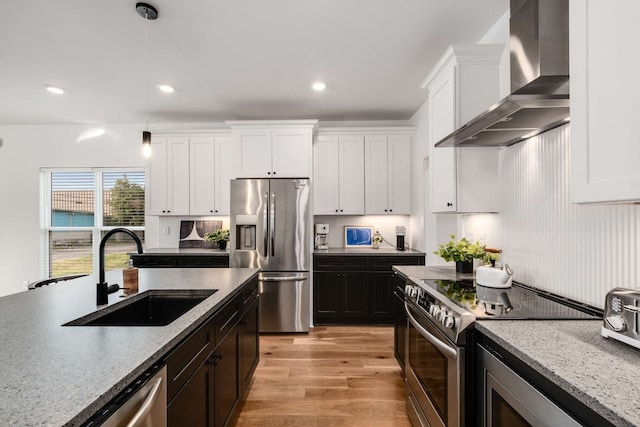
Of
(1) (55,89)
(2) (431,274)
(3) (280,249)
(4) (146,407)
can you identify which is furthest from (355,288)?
(1) (55,89)

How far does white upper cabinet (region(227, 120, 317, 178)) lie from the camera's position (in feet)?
13.1

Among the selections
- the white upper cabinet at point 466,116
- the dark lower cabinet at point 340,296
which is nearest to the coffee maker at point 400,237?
the dark lower cabinet at point 340,296

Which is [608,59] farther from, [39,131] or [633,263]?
[39,131]

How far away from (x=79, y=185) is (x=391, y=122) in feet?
15.1

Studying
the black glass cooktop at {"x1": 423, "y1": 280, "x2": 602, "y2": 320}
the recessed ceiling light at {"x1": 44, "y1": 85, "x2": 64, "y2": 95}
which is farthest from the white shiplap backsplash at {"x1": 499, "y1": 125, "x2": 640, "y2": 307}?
the recessed ceiling light at {"x1": 44, "y1": 85, "x2": 64, "y2": 95}

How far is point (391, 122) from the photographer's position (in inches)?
180

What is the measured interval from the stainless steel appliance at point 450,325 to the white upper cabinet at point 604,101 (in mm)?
591

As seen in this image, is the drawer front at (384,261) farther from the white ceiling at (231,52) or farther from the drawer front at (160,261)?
the drawer front at (160,261)

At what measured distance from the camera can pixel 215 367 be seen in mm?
1622

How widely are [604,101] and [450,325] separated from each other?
962 millimetres

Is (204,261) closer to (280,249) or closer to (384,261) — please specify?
(280,249)

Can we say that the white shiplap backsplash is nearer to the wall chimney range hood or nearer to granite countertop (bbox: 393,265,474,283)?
the wall chimney range hood

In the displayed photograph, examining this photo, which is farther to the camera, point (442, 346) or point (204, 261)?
point (204, 261)

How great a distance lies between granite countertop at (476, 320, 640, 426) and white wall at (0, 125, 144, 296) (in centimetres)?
491
